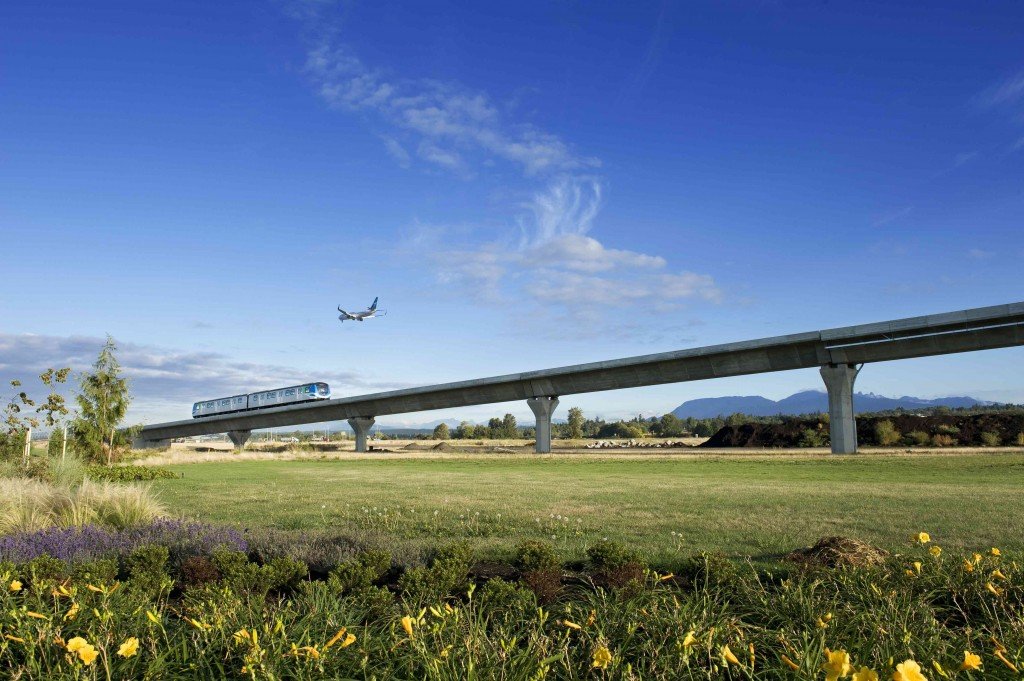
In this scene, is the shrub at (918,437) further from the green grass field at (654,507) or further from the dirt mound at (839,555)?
the dirt mound at (839,555)

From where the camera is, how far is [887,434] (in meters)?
47.2

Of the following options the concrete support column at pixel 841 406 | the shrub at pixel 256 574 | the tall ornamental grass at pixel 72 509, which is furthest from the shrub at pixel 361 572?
the concrete support column at pixel 841 406

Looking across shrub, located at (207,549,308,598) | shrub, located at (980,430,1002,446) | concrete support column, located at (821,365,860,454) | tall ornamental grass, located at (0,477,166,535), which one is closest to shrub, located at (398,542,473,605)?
shrub, located at (207,549,308,598)

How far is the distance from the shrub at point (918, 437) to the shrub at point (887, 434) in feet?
2.44

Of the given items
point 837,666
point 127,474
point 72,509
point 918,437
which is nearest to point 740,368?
point 918,437

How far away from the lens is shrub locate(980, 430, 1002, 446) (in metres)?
42.7

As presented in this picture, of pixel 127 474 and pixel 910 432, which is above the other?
pixel 910 432

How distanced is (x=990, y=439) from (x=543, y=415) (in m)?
29.2

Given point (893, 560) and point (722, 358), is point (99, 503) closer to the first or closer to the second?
point (893, 560)

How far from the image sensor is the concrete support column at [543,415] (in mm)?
49084

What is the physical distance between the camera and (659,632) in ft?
13.4

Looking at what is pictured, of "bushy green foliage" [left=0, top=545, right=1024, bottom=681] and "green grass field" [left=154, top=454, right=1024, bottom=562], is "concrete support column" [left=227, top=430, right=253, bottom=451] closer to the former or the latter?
"green grass field" [left=154, top=454, right=1024, bottom=562]

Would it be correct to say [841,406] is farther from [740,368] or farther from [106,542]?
[106,542]

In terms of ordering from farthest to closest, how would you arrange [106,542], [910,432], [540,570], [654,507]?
[910,432]
[654,507]
[106,542]
[540,570]
